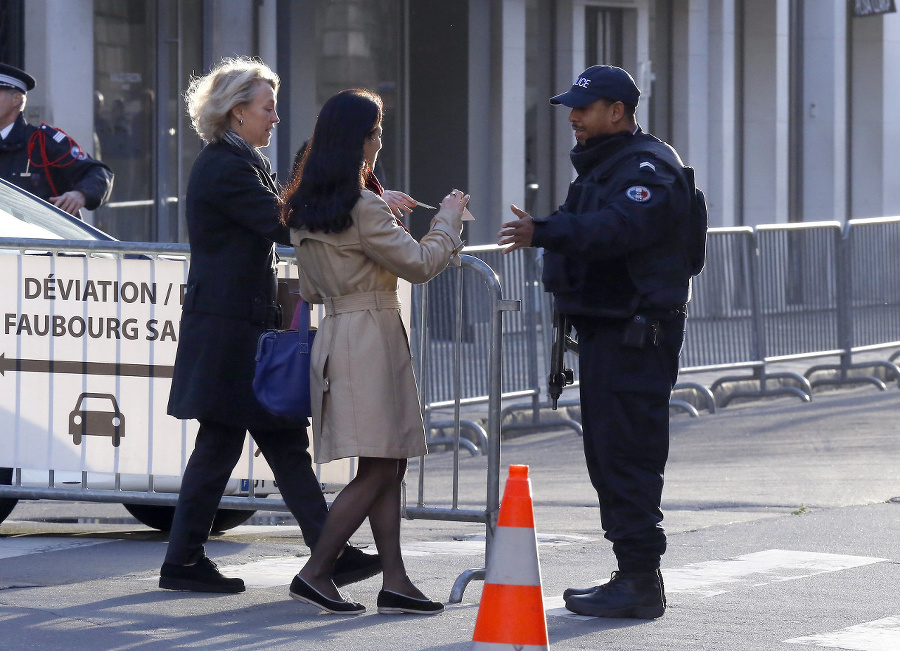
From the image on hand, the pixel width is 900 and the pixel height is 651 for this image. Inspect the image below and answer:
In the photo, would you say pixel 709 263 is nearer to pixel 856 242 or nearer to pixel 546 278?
pixel 856 242

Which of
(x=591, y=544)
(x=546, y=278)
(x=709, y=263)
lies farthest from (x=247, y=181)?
(x=709, y=263)

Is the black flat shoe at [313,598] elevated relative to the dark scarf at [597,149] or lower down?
→ lower down

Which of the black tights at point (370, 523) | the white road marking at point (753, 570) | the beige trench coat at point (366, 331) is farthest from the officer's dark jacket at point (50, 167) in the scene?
the white road marking at point (753, 570)

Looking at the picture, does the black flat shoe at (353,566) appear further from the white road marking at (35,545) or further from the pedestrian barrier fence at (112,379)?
the white road marking at (35,545)

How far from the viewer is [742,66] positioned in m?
20.0

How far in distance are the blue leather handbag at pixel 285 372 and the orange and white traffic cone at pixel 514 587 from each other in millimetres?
1062

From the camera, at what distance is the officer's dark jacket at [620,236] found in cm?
520

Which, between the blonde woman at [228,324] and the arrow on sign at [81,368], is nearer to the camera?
the blonde woman at [228,324]

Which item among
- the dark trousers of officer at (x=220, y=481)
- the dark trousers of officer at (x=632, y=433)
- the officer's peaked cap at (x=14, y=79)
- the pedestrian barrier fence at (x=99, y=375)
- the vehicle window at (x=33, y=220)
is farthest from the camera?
the officer's peaked cap at (x=14, y=79)

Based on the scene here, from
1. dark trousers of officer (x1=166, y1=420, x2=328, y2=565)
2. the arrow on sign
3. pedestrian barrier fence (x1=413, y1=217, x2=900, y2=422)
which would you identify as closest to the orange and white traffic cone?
dark trousers of officer (x1=166, y1=420, x2=328, y2=565)

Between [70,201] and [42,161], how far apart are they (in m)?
0.34

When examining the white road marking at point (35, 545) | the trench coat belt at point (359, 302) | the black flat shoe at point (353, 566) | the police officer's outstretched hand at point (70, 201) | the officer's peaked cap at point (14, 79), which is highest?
the officer's peaked cap at point (14, 79)

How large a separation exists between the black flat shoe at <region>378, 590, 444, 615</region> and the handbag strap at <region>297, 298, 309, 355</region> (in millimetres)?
857

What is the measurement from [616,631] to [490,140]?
1171cm
